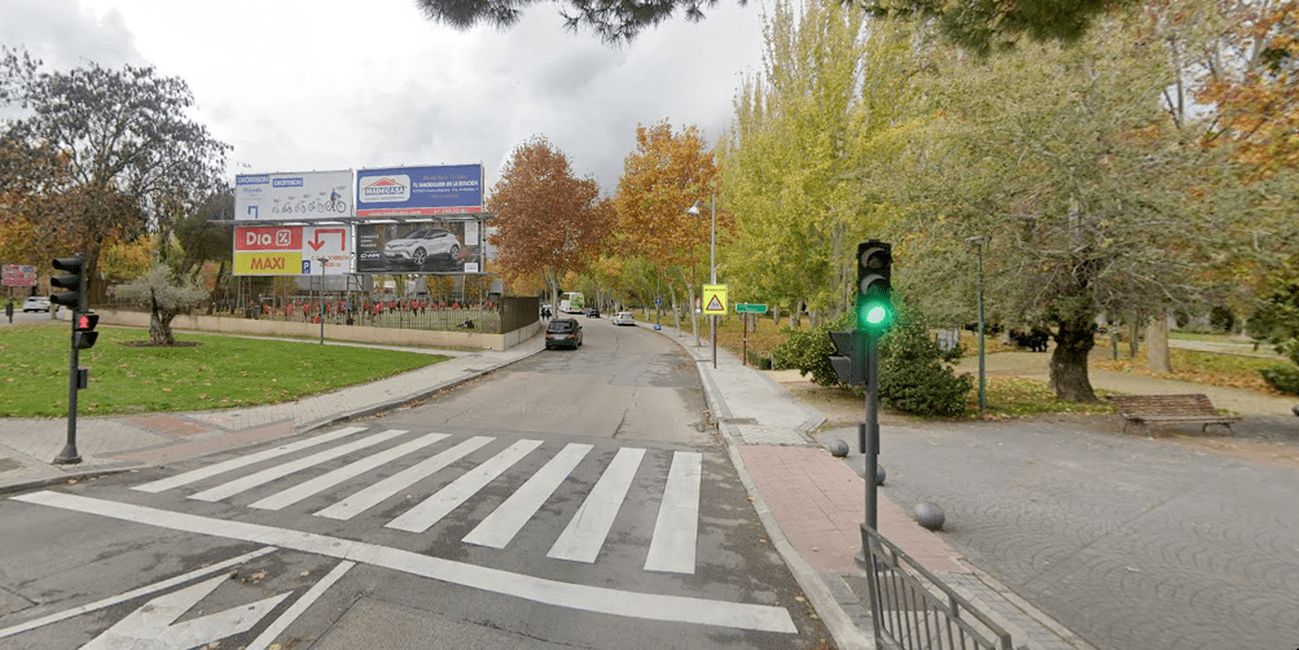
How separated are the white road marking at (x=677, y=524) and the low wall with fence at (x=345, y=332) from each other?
62.0 feet

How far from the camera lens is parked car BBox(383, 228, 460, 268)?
92.6ft

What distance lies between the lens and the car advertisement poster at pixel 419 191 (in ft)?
92.3

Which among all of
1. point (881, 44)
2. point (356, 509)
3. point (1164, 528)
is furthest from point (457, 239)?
point (1164, 528)

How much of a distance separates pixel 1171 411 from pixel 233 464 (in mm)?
16356

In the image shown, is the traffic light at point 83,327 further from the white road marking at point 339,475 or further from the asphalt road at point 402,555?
the white road marking at point 339,475

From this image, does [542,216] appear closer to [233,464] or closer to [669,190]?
[669,190]

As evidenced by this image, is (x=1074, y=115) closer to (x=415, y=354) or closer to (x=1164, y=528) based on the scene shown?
(x=1164, y=528)

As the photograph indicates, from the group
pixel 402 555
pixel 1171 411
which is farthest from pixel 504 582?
pixel 1171 411

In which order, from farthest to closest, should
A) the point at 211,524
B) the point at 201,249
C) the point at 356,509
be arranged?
the point at 201,249 → the point at 356,509 → the point at 211,524

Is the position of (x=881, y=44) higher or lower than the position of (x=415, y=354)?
higher

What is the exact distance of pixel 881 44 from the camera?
17.0 m

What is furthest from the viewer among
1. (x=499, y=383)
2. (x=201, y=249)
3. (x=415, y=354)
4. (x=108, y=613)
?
(x=201, y=249)

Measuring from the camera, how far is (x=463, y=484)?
676 cm

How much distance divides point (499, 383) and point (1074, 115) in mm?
15923
